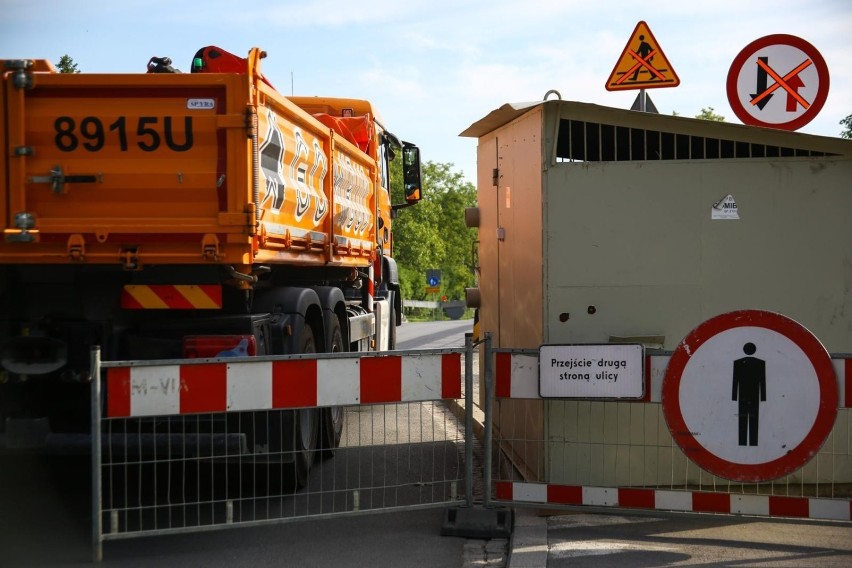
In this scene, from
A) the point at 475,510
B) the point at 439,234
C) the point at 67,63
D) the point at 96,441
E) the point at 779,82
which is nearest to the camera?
the point at 96,441

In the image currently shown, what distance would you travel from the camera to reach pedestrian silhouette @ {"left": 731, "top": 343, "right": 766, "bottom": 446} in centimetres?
584

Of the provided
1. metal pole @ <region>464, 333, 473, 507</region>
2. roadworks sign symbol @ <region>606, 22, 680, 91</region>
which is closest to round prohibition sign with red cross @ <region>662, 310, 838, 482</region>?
metal pole @ <region>464, 333, 473, 507</region>

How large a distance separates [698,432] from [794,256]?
158cm

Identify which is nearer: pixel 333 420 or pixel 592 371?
pixel 592 371

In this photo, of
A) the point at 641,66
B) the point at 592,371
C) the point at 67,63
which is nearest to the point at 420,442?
the point at 592,371

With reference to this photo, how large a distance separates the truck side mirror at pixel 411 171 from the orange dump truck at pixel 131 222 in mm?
6250

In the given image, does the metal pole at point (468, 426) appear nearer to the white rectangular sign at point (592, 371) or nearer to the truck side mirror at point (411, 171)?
the white rectangular sign at point (592, 371)

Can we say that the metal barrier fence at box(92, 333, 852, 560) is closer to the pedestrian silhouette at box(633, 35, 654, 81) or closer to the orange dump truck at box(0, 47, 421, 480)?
the orange dump truck at box(0, 47, 421, 480)

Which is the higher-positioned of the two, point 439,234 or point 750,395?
point 439,234

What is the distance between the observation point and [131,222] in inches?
246

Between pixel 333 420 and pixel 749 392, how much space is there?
3.66 metres

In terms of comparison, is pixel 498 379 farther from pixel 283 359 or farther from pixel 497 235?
pixel 497 235

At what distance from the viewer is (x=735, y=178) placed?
22.1ft

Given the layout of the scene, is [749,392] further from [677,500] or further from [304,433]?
[304,433]
